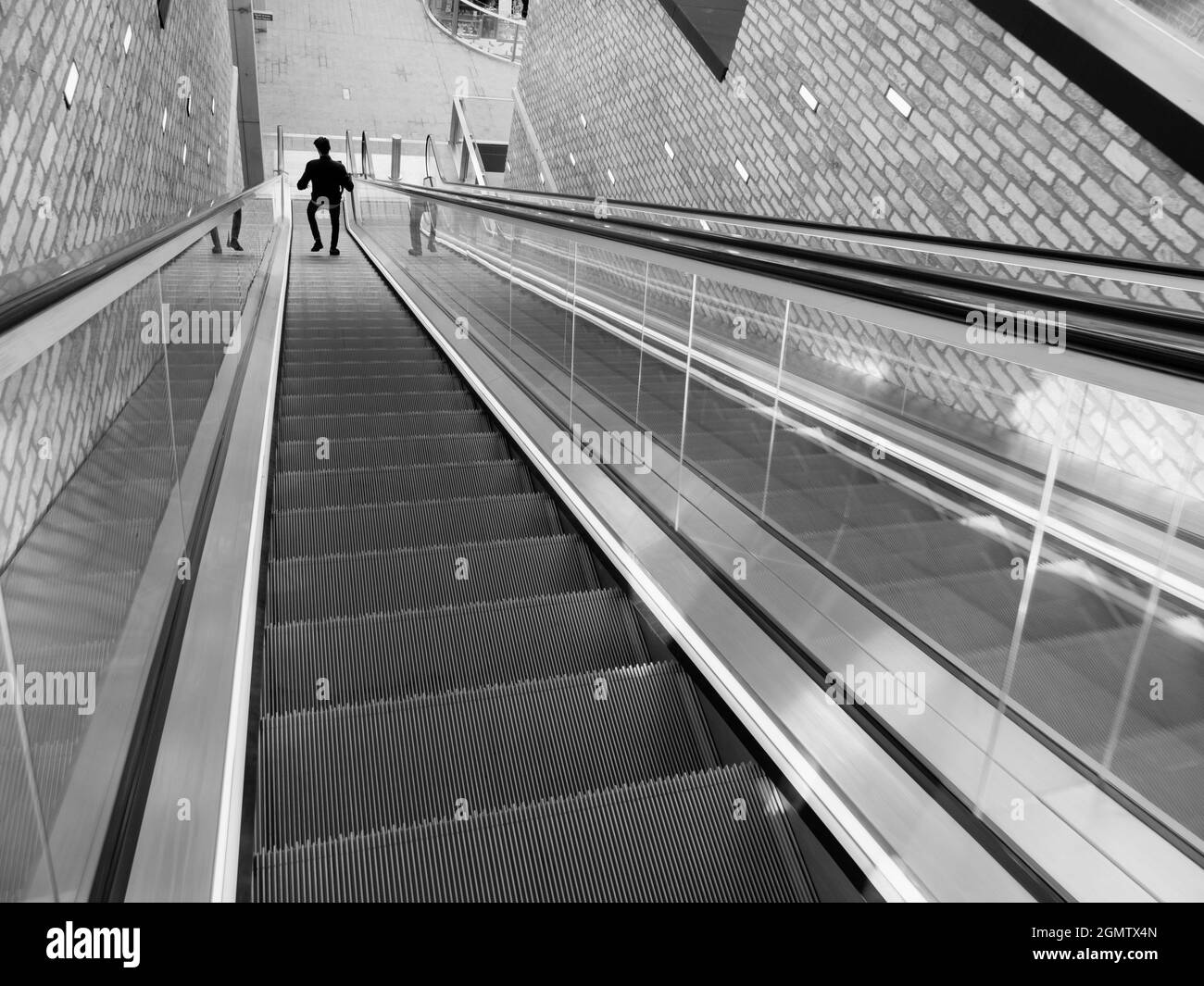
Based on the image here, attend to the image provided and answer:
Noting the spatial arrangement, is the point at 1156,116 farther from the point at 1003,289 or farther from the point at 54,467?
the point at 54,467

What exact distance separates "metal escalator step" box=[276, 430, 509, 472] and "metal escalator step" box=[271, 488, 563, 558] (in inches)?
21.8

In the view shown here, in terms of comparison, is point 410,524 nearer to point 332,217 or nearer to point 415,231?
point 415,231

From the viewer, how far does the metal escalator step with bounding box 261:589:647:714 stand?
8.29 feet

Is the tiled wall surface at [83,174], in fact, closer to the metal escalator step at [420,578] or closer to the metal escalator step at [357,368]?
the metal escalator step at [420,578]

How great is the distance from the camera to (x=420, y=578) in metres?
3.06

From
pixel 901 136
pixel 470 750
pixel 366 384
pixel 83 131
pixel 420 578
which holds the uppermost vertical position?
pixel 901 136

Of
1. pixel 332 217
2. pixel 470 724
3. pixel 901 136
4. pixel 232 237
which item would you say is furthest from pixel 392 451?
pixel 332 217

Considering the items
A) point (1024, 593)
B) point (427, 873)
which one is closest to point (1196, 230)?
point (1024, 593)

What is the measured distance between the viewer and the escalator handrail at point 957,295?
1259mm

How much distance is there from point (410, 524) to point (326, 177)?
846 cm

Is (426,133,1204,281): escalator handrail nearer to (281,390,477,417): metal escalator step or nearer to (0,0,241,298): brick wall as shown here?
(281,390,477,417): metal escalator step

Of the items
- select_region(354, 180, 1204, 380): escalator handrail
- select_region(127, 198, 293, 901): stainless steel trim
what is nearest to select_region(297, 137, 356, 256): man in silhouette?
select_region(127, 198, 293, 901): stainless steel trim

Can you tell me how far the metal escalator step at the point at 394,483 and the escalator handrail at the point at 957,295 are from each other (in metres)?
1.46

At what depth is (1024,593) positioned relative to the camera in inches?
68.6
